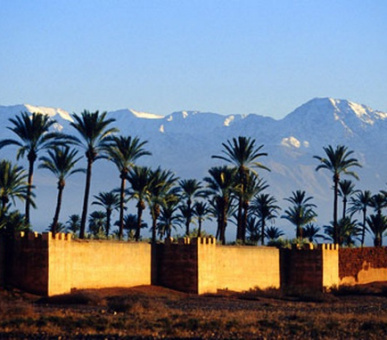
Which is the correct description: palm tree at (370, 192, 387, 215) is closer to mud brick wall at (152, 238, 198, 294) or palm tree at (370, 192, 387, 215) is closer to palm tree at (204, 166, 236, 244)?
palm tree at (204, 166, 236, 244)

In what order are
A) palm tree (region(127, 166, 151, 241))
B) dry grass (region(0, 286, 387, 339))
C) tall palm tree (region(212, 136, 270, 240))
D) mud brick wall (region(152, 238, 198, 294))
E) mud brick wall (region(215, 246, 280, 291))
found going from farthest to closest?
tall palm tree (region(212, 136, 270, 240))
palm tree (region(127, 166, 151, 241))
mud brick wall (region(215, 246, 280, 291))
mud brick wall (region(152, 238, 198, 294))
dry grass (region(0, 286, 387, 339))

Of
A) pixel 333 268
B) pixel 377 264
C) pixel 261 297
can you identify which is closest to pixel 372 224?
pixel 377 264

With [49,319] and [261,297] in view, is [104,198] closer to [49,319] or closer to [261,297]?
[261,297]

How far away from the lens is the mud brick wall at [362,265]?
67.2 meters

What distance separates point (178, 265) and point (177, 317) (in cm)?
1844

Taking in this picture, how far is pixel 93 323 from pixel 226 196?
164 ft

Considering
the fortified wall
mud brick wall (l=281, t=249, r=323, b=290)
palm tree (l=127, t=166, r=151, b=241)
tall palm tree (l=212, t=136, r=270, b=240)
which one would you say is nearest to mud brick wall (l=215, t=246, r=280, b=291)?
the fortified wall

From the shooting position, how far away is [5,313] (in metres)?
36.7

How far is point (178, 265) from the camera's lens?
55.8 meters

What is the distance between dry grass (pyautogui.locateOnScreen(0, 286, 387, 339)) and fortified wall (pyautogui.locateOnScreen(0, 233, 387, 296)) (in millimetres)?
1357

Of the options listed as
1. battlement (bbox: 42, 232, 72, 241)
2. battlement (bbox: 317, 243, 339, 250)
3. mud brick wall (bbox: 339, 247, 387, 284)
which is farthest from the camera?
mud brick wall (bbox: 339, 247, 387, 284)

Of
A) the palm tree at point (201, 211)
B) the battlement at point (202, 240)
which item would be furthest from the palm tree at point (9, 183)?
the palm tree at point (201, 211)

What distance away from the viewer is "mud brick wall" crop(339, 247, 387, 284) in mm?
67188

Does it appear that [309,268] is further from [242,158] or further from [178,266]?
[242,158]
